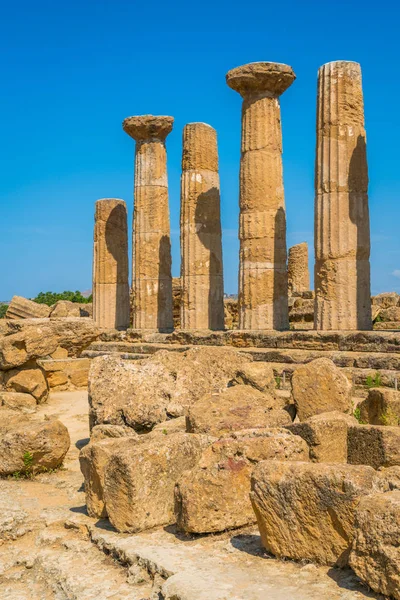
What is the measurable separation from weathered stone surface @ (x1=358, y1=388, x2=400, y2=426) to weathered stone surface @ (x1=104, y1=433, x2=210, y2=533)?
9.33 feet

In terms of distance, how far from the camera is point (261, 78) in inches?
634

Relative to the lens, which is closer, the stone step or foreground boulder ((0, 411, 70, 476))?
the stone step

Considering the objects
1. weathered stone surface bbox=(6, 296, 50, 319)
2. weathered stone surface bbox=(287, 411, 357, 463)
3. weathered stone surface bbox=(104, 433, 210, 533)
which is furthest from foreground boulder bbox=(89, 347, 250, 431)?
weathered stone surface bbox=(6, 296, 50, 319)

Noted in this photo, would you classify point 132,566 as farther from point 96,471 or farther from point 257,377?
point 257,377

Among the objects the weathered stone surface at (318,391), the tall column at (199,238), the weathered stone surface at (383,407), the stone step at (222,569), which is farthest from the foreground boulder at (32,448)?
the tall column at (199,238)

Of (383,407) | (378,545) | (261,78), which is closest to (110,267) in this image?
(261,78)

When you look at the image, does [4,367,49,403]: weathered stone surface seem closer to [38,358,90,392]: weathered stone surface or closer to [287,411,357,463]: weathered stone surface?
[38,358,90,392]: weathered stone surface

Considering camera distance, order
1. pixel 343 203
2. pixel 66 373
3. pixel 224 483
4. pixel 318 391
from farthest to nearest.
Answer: pixel 66 373 < pixel 343 203 < pixel 318 391 < pixel 224 483

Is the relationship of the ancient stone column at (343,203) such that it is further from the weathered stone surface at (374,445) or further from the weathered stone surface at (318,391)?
the weathered stone surface at (374,445)

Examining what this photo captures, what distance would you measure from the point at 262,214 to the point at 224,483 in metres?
11.7

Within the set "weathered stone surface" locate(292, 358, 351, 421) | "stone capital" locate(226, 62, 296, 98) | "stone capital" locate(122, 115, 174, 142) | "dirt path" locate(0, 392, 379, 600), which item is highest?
"stone capital" locate(122, 115, 174, 142)

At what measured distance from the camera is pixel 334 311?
46.2 ft

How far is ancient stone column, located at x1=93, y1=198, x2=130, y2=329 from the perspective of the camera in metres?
23.4

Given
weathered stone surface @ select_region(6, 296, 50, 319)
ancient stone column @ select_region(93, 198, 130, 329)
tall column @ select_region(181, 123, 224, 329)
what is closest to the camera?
tall column @ select_region(181, 123, 224, 329)
